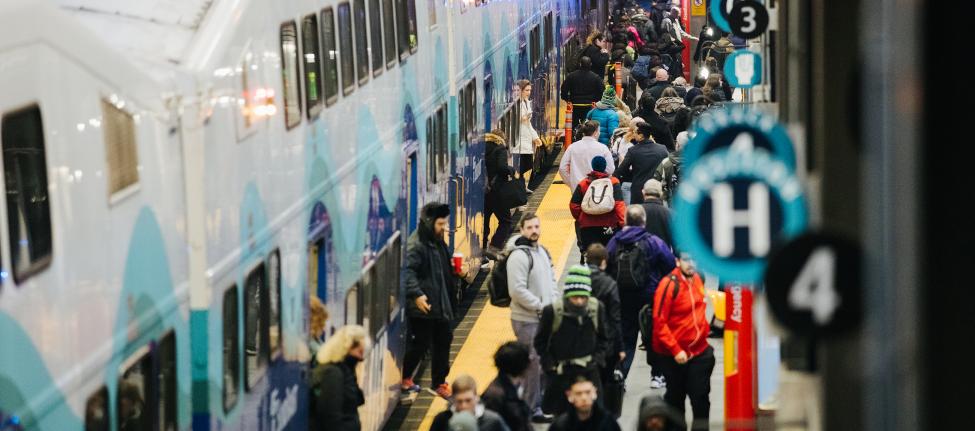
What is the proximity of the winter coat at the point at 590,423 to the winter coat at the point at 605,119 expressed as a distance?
495 inches

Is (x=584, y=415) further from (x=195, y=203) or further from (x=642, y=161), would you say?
(x=642, y=161)

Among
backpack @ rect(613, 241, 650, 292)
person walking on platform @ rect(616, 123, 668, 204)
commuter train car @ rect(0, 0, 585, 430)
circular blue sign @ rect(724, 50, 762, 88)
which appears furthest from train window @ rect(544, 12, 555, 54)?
circular blue sign @ rect(724, 50, 762, 88)

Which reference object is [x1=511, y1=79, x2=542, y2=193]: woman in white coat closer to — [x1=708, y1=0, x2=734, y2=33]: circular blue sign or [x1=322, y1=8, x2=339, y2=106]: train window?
[x1=708, y1=0, x2=734, y2=33]: circular blue sign

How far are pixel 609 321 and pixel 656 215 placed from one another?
9.49 feet

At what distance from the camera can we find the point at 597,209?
17.1m

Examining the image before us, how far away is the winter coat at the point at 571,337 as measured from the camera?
12469mm

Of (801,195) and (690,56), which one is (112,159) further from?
(690,56)

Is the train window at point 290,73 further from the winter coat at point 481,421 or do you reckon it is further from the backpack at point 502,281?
the backpack at point 502,281

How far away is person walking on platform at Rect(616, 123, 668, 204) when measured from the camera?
1914 cm

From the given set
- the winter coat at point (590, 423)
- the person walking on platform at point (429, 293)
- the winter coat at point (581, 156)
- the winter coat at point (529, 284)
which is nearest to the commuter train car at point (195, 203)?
the person walking on platform at point (429, 293)

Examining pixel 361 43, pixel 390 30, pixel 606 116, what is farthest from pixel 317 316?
pixel 606 116

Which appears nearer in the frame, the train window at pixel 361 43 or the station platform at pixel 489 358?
the train window at pixel 361 43

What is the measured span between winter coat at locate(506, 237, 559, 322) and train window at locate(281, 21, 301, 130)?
150 inches

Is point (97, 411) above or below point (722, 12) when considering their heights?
below
